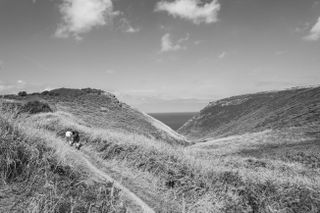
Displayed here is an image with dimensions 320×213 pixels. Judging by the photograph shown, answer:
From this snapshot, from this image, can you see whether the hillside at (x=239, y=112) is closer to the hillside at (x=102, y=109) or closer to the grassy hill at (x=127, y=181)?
the hillside at (x=102, y=109)

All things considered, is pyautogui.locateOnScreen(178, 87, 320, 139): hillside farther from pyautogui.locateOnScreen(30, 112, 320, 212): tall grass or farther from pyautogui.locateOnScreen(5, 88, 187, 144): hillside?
pyautogui.locateOnScreen(30, 112, 320, 212): tall grass

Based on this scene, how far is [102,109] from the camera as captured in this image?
49.3 m

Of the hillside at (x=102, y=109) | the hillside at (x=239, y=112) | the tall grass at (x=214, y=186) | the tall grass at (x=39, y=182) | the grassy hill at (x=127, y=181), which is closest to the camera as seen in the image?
the tall grass at (x=39, y=182)

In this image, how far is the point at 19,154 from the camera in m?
5.84

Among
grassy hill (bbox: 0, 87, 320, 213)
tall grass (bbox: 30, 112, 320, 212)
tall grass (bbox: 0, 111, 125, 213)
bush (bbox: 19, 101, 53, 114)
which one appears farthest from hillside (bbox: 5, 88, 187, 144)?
tall grass (bbox: 0, 111, 125, 213)

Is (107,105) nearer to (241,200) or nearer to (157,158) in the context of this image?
(157,158)

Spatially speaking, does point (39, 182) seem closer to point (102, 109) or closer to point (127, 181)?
point (127, 181)

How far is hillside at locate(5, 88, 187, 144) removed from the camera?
43344mm

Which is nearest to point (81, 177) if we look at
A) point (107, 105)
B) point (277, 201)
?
point (277, 201)

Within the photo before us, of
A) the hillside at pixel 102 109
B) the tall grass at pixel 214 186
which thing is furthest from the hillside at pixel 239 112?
the tall grass at pixel 214 186

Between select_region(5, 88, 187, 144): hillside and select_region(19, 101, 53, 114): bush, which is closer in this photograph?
select_region(19, 101, 53, 114): bush

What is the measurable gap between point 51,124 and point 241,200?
20891 millimetres

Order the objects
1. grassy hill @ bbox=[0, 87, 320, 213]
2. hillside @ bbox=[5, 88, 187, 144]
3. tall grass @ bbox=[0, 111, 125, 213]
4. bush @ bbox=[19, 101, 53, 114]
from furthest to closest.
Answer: hillside @ bbox=[5, 88, 187, 144] < bush @ bbox=[19, 101, 53, 114] < grassy hill @ bbox=[0, 87, 320, 213] < tall grass @ bbox=[0, 111, 125, 213]

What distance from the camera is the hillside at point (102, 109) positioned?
4334cm
